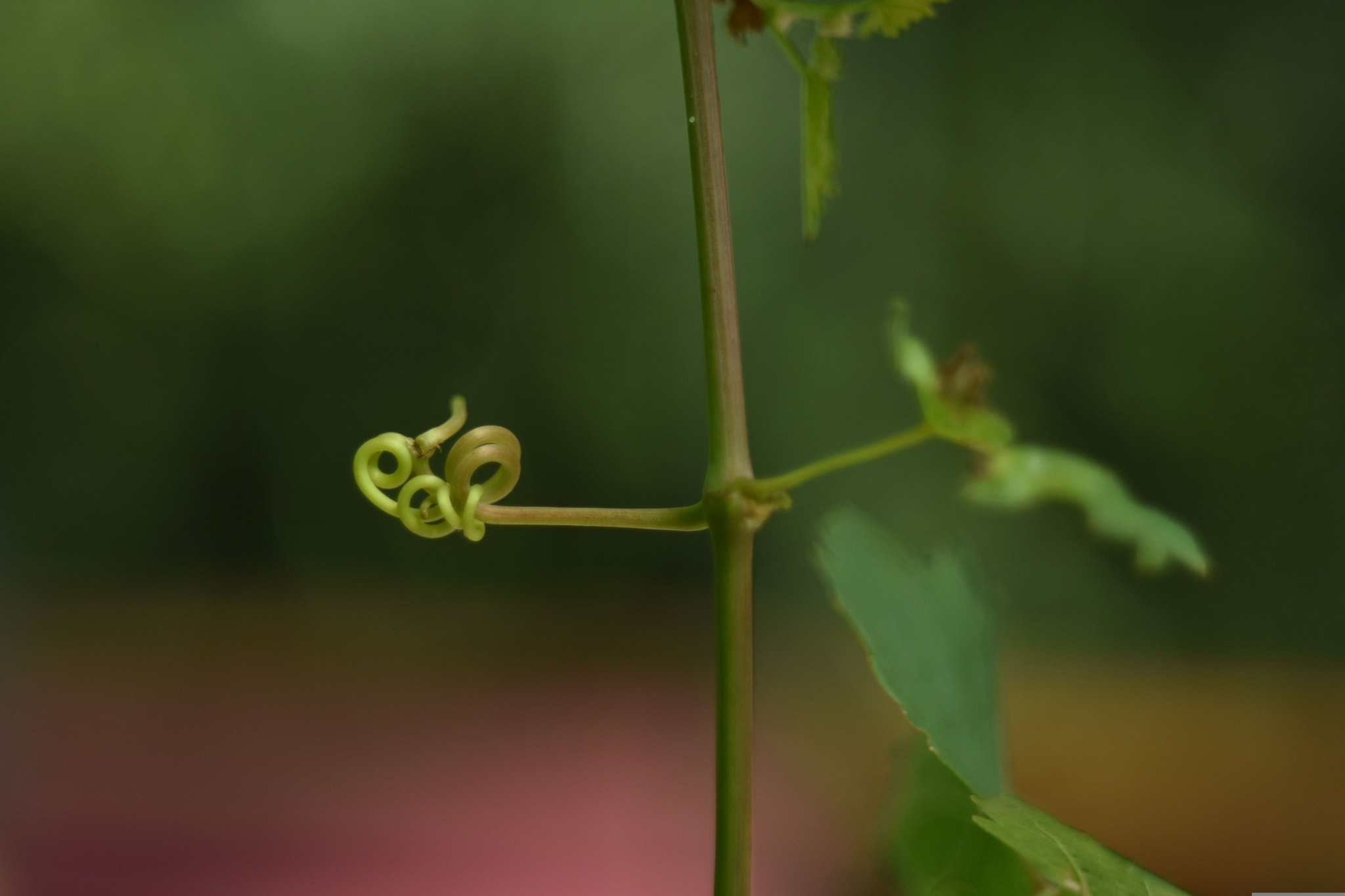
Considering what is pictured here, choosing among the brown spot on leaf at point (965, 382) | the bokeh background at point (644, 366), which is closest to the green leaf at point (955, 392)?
the brown spot on leaf at point (965, 382)


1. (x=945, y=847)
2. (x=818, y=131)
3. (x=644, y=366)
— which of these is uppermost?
(x=644, y=366)

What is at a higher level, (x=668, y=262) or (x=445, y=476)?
(x=668, y=262)

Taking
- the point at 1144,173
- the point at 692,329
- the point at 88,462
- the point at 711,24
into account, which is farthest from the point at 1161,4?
the point at 88,462

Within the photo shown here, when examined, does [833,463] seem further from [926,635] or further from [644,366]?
[644,366]

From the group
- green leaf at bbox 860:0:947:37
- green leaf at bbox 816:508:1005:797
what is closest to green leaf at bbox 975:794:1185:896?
green leaf at bbox 816:508:1005:797

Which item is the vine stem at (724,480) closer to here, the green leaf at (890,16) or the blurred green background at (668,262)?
the green leaf at (890,16)

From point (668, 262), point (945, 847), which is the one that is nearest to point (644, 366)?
point (668, 262)

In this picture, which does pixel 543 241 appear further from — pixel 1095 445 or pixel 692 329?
pixel 1095 445
